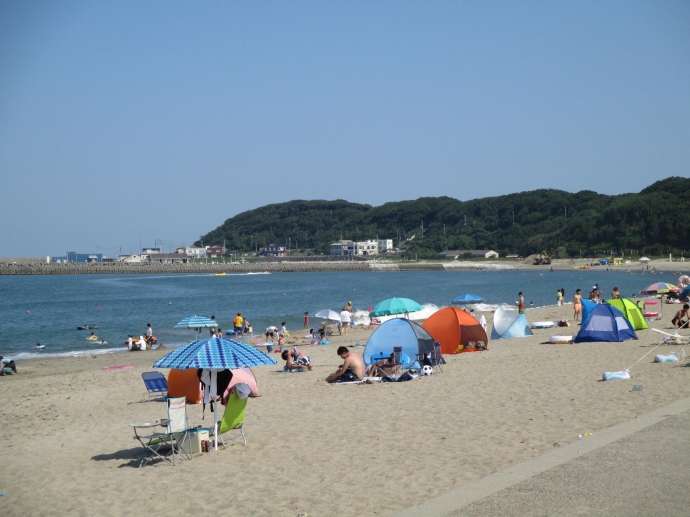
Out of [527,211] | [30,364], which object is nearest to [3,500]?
[30,364]

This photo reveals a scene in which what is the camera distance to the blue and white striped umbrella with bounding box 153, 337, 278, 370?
26.5 ft

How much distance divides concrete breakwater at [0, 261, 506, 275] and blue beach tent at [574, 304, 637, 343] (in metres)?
109

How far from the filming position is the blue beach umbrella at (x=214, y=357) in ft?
26.5

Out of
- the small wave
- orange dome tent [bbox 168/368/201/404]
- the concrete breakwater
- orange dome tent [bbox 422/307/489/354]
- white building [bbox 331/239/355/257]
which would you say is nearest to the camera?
orange dome tent [bbox 168/368/201/404]

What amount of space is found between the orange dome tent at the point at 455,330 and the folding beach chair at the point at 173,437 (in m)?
10.2

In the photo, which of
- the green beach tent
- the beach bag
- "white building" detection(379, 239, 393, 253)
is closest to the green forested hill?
"white building" detection(379, 239, 393, 253)

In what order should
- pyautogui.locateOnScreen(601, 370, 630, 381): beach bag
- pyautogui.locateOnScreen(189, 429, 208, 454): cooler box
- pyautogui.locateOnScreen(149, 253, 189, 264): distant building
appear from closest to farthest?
1. pyautogui.locateOnScreen(189, 429, 208, 454): cooler box
2. pyautogui.locateOnScreen(601, 370, 630, 381): beach bag
3. pyautogui.locateOnScreen(149, 253, 189, 264): distant building

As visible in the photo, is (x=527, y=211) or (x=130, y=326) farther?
(x=527, y=211)

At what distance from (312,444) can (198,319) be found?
40.8 ft

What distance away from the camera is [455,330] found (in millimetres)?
17391

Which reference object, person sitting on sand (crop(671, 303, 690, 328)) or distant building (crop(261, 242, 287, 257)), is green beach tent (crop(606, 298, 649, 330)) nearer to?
person sitting on sand (crop(671, 303, 690, 328))

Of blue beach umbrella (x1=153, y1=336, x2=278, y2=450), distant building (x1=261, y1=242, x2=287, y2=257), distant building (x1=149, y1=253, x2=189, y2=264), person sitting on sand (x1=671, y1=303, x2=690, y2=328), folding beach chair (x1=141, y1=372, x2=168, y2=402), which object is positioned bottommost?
folding beach chair (x1=141, y1=372, x2=168, y2=402)

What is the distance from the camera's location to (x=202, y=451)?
27.1 feet

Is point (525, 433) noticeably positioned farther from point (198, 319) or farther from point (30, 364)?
point (30, 364)
